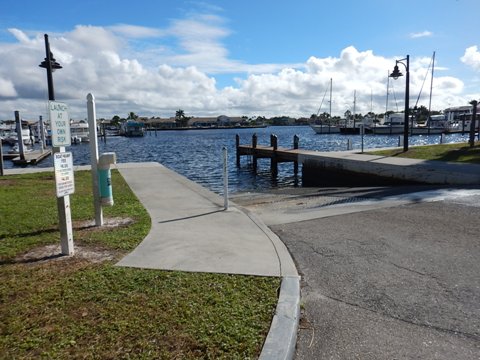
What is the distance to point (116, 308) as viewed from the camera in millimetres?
3830

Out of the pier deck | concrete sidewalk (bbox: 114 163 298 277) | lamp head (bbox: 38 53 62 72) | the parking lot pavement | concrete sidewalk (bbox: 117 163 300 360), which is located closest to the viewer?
the parking lot pavement

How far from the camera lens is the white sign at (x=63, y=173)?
5355 mm

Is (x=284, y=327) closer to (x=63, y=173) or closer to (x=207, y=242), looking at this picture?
(x=207, y=242)

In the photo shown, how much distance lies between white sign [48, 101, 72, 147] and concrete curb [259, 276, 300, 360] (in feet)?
11.5

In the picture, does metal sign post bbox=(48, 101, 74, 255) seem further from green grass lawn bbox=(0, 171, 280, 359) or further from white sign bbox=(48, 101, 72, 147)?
green grass lawn bbox=(0, 171, 280, 359)

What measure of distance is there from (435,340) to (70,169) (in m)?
4.92

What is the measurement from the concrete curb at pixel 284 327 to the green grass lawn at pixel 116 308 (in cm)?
8

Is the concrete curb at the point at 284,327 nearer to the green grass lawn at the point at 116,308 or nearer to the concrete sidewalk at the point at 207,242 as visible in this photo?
the green grass lawn at the point at 116,308

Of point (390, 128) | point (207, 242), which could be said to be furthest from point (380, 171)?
point (390, 128)

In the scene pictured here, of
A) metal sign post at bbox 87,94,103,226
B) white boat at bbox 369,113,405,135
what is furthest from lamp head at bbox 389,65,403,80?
white boat at bbox 369,113,405,135

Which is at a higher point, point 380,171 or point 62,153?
point 62,153

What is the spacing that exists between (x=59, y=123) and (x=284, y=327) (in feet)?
13.2

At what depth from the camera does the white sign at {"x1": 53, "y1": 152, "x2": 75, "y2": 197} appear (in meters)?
5.36

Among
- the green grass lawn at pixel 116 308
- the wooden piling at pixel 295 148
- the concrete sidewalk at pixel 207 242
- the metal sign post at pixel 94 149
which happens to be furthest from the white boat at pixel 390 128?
the green grass lawn at pixel 116 308
